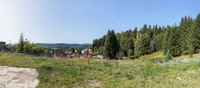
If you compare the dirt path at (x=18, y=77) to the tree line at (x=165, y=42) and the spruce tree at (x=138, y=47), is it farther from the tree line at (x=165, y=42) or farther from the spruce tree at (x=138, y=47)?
the spruce tree at (x=138, y=47)

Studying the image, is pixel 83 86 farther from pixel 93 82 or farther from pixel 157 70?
pixel 157 70

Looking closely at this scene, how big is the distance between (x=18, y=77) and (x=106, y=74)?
4.59 metres

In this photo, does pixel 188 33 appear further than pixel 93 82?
Yes

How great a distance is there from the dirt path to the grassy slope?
389mm

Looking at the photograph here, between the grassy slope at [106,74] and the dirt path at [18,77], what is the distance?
1.28 feet

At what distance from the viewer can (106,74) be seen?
1939 cm

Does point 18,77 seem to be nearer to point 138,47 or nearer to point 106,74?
point 106,74

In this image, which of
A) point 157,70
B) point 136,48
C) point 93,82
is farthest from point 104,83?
point 136,48

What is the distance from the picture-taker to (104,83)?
1800cm

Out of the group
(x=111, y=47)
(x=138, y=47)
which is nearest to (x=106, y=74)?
(x=111, y=47)

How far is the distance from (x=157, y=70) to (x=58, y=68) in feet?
18.1

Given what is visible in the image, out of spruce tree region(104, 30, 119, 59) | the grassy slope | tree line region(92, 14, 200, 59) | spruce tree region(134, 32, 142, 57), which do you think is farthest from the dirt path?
spruce tree region(134, 32, 142, 57)

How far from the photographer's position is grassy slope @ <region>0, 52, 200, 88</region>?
17.7m

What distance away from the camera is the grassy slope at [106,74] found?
17.7 metres
